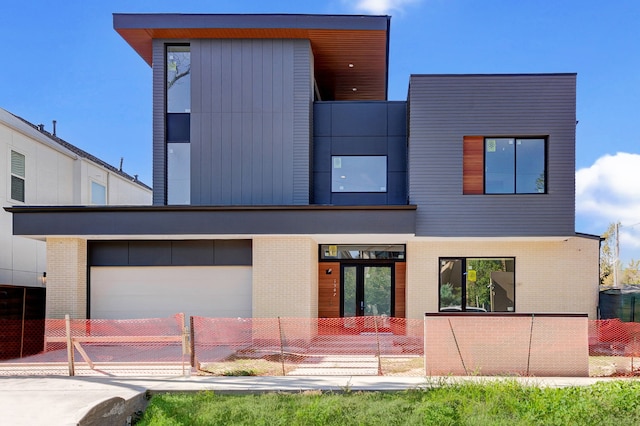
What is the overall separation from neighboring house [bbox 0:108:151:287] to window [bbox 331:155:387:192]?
9.42 metres

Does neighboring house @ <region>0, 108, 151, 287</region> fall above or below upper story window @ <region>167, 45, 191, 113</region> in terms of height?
below

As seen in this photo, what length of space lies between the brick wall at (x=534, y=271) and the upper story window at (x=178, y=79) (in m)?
9.07

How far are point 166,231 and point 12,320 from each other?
4.62m

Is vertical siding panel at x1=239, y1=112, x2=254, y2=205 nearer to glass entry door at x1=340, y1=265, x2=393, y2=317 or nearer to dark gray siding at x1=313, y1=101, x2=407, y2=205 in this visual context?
dark gray siding at x1=313, y1=101, x2=407, y2=205

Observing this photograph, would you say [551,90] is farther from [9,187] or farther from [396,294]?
[9,187]

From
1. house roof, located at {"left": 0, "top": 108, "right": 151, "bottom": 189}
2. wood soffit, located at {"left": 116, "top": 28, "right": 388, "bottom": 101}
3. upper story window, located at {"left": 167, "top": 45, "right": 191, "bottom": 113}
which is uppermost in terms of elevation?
wood soffit, located at {"left": 116, "top": 28, "right": 388, "bottom": 101}

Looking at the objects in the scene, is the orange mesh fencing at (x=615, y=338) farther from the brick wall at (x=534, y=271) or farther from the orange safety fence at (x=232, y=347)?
the brick wall at (x=534, y=271)

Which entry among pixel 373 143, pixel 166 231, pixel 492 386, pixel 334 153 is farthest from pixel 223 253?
pixel 492 386

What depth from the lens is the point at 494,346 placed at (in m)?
11.2

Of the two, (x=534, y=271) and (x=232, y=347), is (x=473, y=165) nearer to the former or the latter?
(x=534, y=271)

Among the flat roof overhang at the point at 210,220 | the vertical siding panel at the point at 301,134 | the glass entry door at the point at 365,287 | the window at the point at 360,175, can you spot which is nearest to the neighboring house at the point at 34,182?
the flat roof overhang at the point at 210,220

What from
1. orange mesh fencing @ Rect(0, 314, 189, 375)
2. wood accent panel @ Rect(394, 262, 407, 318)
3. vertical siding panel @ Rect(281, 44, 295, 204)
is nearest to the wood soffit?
vertical siding panel @ Rect(281, 44, 295, 204)

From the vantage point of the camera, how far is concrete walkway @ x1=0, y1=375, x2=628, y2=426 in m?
7.99

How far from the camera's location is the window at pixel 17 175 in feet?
61.7
